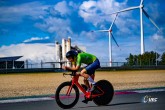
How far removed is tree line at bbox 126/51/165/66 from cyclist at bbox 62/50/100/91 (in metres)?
64.0

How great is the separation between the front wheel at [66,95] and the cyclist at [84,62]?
458 millimetres

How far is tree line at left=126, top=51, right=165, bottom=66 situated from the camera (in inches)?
3028

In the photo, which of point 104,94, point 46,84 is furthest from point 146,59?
point 104,94

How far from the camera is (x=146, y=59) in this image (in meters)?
85.1

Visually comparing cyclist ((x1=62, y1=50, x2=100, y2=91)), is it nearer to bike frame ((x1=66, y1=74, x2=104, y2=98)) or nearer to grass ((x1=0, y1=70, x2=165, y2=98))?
bike frame ((x1=66, y1=74, x2=104, y2=98))

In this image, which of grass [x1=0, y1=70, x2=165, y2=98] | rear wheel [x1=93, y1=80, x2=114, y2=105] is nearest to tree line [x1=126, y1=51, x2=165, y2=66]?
grass [x1=0, y1=70, x2=165, y2=98]

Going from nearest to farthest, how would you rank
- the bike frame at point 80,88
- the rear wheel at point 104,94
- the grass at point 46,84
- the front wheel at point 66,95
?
the front wheel at point 66,95
the bike frame at point 80,88
the rear wheel at point 104,94
the grass at point 46,84

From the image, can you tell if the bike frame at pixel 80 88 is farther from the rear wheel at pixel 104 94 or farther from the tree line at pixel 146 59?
the tree line at pixel 146 59

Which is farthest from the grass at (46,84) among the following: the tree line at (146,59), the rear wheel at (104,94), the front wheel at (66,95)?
the tree line at (146,59)

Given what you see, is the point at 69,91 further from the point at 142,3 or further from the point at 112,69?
the point at 142,3

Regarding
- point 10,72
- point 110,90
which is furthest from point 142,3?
point 110,90

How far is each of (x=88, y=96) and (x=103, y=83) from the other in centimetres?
69

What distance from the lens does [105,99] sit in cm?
1057

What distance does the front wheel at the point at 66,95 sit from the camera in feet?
31.6
